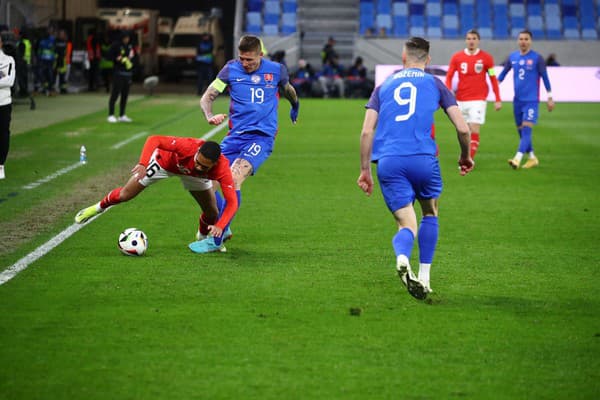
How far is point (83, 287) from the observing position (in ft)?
26.8

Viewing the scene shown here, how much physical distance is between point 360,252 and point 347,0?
123 ft

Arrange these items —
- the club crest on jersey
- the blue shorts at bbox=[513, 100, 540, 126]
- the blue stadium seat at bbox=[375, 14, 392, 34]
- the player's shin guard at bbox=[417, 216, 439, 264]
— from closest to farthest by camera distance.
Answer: the player's shin guard at bbox=[417, 216, 439, 264] < the blue shorts at bbox=[513, 100, 540, 126] < the club crest on jersey < the blue stadium seat at bbox=[375, 14, 392, 34]

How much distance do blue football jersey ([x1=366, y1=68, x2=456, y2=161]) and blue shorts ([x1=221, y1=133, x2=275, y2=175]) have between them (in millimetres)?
2661

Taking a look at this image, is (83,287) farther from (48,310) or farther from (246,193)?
(246,193)

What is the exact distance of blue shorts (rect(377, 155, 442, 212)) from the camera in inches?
298

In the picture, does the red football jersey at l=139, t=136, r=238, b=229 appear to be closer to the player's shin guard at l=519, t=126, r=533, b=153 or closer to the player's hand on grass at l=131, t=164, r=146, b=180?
the player's hand on grass at l=131, t=164, r=146, b=180

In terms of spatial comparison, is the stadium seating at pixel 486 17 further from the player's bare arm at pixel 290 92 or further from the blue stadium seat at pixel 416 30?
the player's bare arm at pixel 290 92

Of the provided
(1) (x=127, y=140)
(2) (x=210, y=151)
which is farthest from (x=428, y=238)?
(1) (x=127, y=140)

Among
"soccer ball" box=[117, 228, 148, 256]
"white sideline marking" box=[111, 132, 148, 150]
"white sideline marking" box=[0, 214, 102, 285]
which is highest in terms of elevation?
"soccer ball" box=[117, 228, 148, 256]

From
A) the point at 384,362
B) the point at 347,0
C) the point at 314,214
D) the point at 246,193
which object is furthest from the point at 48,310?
the point at 347,0

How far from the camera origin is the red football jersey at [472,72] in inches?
699

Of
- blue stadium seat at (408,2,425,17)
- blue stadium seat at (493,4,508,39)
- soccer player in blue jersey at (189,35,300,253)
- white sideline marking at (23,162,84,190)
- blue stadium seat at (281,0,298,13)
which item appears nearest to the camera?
soccer player in blue jersey at (189,35,300,253)

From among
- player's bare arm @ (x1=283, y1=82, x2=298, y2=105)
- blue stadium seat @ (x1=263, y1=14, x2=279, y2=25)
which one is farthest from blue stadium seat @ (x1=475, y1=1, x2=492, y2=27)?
player's bare arm @ (x1=283, y1=82, x2=298, y2=105)

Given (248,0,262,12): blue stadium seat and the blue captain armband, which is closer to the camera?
the blue captain armband
